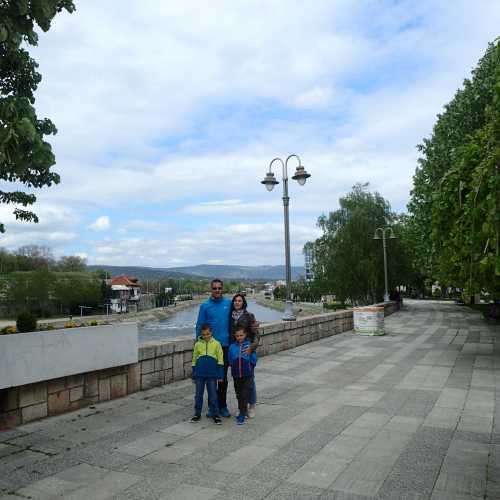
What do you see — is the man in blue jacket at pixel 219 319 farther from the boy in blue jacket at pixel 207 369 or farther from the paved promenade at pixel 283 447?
the paved promenade at pixel 283 447

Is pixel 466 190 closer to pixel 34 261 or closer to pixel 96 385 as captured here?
pixel 96 385

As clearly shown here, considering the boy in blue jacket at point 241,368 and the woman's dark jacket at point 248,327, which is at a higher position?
the woman's dark jacket at point 248,327

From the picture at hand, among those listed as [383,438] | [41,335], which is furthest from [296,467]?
[41,335]

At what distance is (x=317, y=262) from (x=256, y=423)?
3099 cm

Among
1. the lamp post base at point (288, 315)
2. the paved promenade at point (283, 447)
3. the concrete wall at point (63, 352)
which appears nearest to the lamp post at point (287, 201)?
the lamp post base at point (288, 315)

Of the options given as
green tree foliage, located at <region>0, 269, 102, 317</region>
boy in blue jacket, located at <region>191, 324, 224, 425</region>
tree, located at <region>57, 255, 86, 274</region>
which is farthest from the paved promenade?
tree, located at <region>57, 255, 86, 274</region>

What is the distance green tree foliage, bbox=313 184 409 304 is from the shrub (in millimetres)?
28456

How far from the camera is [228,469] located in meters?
3.92

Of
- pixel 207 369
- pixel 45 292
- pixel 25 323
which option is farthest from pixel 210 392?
pixel 45 292

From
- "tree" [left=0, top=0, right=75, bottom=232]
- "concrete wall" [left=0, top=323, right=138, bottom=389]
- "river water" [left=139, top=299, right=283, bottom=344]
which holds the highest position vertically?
"tree" [left=0, top=0, right=75, bottom=232]

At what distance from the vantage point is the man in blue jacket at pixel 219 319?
5.68 m

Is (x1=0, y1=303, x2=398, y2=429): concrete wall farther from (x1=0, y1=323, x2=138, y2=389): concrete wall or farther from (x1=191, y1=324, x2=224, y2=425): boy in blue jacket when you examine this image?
(x1=191, y1=324, x2=224, y2=425): boy in blue jacket

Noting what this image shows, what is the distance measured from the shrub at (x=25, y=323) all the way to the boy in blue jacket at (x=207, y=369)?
2.01 m

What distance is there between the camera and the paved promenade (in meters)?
3.55
